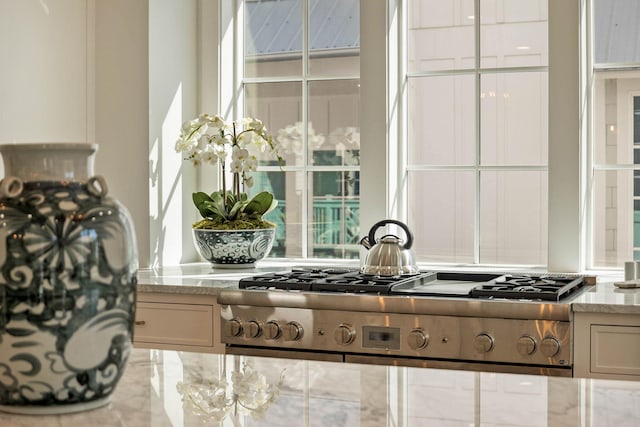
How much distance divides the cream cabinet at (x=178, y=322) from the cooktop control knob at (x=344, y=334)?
0.49 meters

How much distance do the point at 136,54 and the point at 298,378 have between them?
269 cm

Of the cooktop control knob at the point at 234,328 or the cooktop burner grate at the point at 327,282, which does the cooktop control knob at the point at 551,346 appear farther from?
the cooktop control knob at the point at 234,328

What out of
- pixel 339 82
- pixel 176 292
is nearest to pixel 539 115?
pixel 339 82

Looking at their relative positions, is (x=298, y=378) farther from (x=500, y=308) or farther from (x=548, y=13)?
(x=548, y=13)

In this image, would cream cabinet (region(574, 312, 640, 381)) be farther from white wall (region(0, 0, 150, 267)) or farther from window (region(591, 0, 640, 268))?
white wall (region(0, 0, 150, 267))

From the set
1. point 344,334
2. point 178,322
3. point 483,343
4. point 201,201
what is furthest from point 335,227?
point 483,343

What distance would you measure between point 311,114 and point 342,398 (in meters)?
2.96

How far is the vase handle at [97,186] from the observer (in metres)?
1.20

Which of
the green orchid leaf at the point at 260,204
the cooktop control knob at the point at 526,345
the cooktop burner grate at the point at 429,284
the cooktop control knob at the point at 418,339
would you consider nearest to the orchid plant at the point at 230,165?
the green orchid leaf at the point at 260,204

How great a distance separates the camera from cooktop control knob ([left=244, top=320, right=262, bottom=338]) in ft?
10.3

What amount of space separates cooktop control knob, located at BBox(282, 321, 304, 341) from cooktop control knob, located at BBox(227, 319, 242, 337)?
0.59 ft

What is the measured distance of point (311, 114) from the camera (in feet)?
13.7

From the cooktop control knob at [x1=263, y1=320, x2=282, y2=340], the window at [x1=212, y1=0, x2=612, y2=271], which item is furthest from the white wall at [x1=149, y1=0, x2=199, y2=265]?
the cooktop control knob at [x1=263, y1=320, x2=282, y2=340]

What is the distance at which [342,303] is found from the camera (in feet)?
9.85
